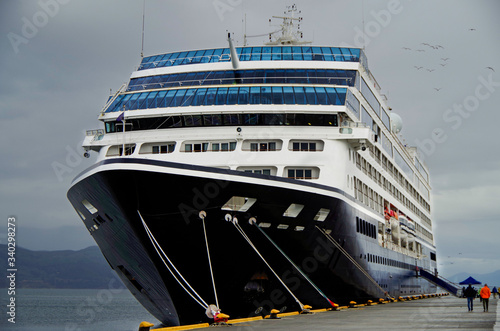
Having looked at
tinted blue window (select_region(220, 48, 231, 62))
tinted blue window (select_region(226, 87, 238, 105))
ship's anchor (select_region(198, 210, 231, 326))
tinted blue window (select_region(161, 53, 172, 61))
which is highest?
tinted blue window (select_region(161, 53, 172, 61))

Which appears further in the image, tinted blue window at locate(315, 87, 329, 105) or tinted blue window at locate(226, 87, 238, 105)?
tinted blue window at locate(315, 87, 329, 105)

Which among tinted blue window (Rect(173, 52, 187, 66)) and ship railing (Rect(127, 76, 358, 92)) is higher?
tinted blue window (Rect(173, 52, 187, 66))

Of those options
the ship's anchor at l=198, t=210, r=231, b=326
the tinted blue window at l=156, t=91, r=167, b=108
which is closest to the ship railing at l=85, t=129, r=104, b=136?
the tinted blue window at l=156, t=91, r=167, b=108

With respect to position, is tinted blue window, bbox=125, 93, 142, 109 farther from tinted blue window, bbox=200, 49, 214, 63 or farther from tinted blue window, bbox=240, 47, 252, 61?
tinted blue window, bbox=240, 47, 252, 61

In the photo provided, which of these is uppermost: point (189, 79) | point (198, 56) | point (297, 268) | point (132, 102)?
point (198, 56)

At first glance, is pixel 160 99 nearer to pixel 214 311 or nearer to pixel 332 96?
pixel 332 96

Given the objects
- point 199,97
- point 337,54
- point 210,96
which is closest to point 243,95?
point 210,96

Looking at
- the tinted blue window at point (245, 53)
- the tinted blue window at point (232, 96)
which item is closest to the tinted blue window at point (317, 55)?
the tinted blue window at point (245, 53)

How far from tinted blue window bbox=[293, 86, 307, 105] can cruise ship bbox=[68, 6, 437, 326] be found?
0.09 meters

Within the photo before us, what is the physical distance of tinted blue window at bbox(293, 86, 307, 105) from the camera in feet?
82.8

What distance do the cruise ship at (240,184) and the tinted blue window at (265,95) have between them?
1.8 inches

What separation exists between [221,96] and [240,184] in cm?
702

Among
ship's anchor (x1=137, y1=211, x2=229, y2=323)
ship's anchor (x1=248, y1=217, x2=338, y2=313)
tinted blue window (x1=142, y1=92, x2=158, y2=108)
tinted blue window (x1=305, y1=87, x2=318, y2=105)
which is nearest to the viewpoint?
ship's anchor (x1=137, y1=211, x2=229, y2=323)

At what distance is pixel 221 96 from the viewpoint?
25375 millimetres
